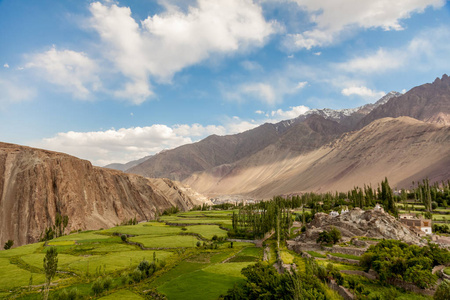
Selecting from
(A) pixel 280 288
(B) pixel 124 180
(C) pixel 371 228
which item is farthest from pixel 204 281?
(B) pixel 124 180

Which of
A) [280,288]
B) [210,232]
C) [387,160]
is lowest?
[210,232]

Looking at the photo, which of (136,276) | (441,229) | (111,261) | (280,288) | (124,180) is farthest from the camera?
(124,180)

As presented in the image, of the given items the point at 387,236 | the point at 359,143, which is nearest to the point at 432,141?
the point at 359,143

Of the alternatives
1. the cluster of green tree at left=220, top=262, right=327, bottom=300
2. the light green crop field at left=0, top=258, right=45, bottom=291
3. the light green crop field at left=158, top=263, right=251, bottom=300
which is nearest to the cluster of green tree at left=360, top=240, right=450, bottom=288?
the cluster of green tree at left=220, top=262, right=327, bottom=300

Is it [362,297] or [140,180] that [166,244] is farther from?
[140,180]

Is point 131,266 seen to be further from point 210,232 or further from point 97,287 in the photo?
point 210,232

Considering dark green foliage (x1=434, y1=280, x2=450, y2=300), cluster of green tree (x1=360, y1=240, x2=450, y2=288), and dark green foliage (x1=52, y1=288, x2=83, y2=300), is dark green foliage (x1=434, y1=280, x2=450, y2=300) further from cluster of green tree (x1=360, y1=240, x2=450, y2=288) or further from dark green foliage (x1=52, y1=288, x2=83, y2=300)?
dark green foliage (x1=52, y1=288, x2=83, y2=300)

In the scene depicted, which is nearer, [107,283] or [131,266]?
[107,283]

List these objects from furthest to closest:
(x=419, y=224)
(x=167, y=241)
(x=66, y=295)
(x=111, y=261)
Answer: (x=167, y=241) < (x=419, y=224) < (x=111, y=261) < (x=66, y=295)
